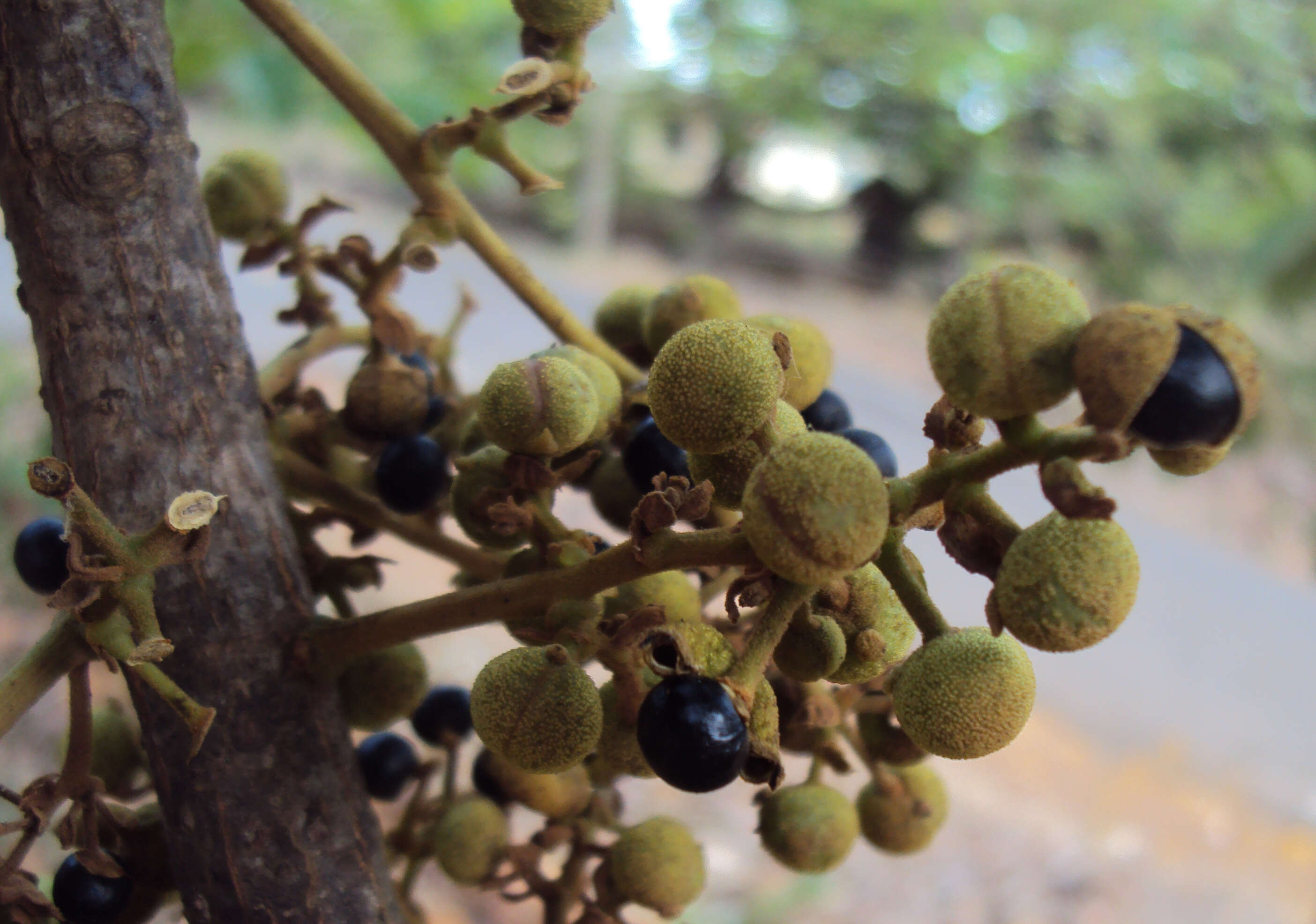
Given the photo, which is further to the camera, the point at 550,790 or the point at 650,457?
the point at 550,790

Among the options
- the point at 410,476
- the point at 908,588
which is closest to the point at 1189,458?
the point at 908,588

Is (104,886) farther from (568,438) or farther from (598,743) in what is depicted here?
(568,438)

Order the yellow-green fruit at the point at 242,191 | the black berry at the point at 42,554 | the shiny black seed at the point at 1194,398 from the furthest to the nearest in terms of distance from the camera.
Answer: the yellow-green fruit at the point at 242,191
the black berry at the point at 42,554
the shiny black seed at the point at 1194,398

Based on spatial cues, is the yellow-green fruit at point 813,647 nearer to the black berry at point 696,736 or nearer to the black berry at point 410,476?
the black berry at point 696,736

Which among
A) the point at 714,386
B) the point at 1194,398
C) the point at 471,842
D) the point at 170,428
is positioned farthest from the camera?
the point at 471,842

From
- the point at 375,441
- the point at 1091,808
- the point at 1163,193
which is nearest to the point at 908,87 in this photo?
the point at 1163,193

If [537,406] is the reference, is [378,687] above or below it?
below

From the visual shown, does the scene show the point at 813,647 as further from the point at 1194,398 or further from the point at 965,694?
the point at 1194,398

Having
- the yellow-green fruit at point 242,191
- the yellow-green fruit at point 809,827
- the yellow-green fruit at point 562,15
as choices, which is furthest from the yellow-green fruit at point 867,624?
the yellow-green fruit at point 242,191
